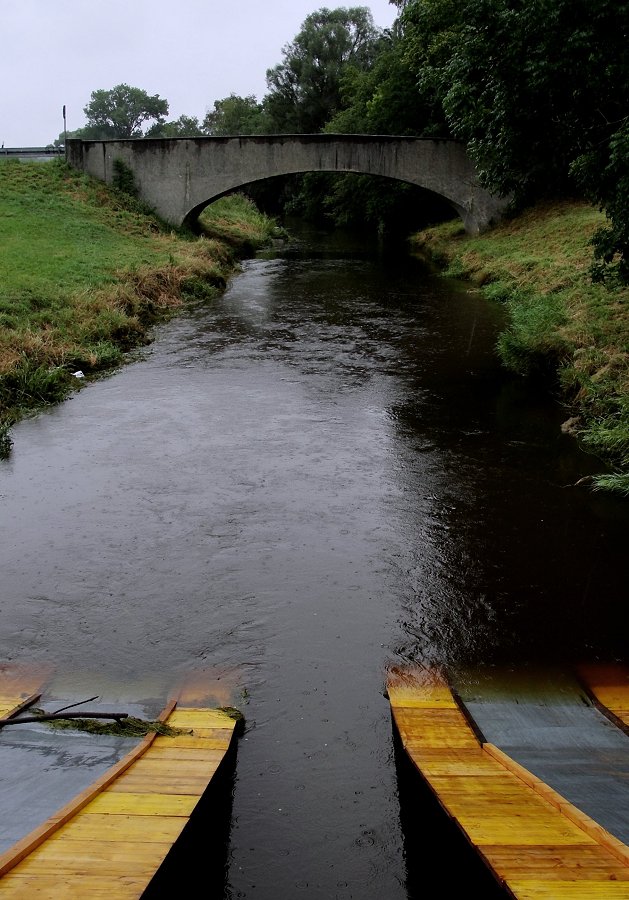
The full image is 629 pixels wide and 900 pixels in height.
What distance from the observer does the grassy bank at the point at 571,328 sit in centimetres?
1229

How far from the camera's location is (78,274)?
20734 millimetres

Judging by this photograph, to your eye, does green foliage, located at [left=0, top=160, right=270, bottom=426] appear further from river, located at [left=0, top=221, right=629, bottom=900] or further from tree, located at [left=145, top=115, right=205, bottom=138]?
tree, located at [left=145, top=115, right=205, bottom=138]

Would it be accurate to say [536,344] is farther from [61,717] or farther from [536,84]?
[61,717]

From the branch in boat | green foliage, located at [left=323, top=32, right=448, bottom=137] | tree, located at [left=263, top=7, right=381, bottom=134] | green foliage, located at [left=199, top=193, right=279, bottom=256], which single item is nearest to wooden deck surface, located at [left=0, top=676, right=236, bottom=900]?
the branch in boat

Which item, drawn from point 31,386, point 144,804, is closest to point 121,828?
point 144,804

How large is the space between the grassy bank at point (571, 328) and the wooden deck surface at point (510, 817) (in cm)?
614

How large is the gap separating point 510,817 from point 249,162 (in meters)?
33.3

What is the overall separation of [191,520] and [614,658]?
207 inches

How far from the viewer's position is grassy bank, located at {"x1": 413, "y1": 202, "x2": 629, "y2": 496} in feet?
40.3

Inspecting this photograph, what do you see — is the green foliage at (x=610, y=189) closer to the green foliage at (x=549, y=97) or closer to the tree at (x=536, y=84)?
the green foliage at (x=549, y=97)

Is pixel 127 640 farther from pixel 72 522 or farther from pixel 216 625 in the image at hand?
pixel 72 522

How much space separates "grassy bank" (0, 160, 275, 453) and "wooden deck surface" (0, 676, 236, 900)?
809 centimetres

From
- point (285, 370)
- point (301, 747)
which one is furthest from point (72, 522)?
point (285, 370)

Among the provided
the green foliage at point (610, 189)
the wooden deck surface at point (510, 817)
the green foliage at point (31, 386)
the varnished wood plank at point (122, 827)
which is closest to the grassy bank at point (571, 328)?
the green foliage at point (610, 189)
